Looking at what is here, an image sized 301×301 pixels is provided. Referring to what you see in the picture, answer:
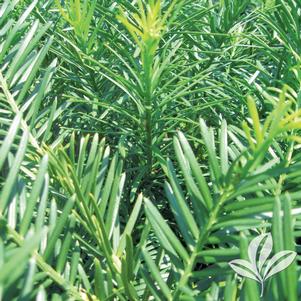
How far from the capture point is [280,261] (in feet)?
0.75

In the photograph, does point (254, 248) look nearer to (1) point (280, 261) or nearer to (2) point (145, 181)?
(1) point (280, 261)

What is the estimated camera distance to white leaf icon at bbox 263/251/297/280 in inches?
8.8

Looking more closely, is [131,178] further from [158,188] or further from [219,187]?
[219,187]

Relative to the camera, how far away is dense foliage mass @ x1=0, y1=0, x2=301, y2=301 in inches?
9.5

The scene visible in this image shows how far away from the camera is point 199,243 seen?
0.86 ft

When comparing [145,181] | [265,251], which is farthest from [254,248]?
[145,181]

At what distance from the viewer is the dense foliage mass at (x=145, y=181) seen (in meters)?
0.24

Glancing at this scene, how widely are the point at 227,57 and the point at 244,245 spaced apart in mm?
352

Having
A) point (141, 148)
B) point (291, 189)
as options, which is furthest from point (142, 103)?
point (291, 189)

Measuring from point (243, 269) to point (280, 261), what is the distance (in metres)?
0.02

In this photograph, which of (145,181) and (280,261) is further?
(145,181)

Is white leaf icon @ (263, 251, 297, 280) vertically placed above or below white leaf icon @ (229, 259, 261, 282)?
above

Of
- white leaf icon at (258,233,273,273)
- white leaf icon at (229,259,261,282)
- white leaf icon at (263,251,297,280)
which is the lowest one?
white leaf icon at (229,259,261,282)

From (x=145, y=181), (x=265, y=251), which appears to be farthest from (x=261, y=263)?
(x=145, y=181)
